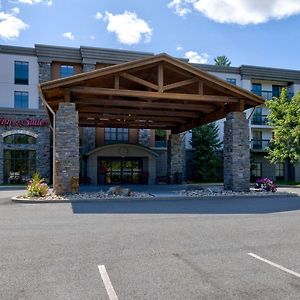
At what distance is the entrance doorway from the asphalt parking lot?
17.6 metres

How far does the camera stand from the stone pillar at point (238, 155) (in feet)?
58.4

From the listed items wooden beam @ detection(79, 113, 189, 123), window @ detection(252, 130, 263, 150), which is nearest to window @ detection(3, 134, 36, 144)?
wooden beam @ detection(79, 113, 189, 123)

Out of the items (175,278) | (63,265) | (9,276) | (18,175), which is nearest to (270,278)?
(175,278)

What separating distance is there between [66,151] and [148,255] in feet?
34.9

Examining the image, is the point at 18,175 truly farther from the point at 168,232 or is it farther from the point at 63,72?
the point at 168,232

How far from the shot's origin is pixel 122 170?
29.7 m

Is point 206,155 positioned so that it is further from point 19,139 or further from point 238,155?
point 19,139

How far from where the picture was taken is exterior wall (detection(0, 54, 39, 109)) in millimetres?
29266

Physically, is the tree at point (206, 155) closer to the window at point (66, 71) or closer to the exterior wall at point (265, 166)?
the exterior wall at point (265, 166)

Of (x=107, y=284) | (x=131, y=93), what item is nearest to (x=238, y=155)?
(x=131, y=93)

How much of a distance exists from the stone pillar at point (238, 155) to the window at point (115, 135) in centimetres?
1456

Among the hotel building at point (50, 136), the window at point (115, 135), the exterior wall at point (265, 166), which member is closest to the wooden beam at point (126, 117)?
the hotel building at point (50, 136)

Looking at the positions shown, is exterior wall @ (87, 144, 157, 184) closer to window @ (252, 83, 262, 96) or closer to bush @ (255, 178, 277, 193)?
bush @ (255, 178, 277, 193)

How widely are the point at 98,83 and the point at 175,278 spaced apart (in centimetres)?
1411
